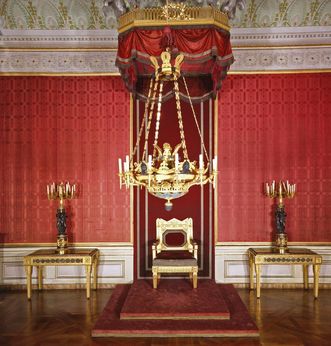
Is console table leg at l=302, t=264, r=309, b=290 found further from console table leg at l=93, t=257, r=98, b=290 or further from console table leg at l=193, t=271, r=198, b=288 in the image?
console table leg at l=93, t=257, r=98, b=290

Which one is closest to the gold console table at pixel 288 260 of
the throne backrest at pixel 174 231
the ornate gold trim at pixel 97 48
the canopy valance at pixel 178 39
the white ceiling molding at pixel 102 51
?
the throne backrest at pixel 174 231

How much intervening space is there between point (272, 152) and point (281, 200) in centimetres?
76

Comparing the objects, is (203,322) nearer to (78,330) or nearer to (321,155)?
(78,330)

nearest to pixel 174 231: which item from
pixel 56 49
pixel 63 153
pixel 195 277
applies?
pixel 195 277

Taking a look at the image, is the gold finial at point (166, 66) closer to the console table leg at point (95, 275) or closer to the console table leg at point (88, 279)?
the console table leg at point (88, 279)

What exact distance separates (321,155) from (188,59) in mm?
2744

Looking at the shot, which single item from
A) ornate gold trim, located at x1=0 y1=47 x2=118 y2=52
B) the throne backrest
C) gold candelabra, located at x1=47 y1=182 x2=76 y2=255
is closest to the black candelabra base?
gold candelabra, located at x1=47 y1=182 x2=76 y2=255

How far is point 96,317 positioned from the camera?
490cm

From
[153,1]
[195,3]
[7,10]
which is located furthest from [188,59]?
[7,10]

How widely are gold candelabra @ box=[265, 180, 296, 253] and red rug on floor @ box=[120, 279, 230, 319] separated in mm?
1099

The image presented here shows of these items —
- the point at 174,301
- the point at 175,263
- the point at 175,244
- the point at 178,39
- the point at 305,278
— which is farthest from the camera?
the point at 175,244

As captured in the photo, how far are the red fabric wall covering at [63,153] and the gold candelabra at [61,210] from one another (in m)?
0.21

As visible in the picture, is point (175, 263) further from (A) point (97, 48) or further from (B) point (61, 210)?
(A) point (97, 48)

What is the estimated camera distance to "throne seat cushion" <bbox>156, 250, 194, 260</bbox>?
18.8ft
